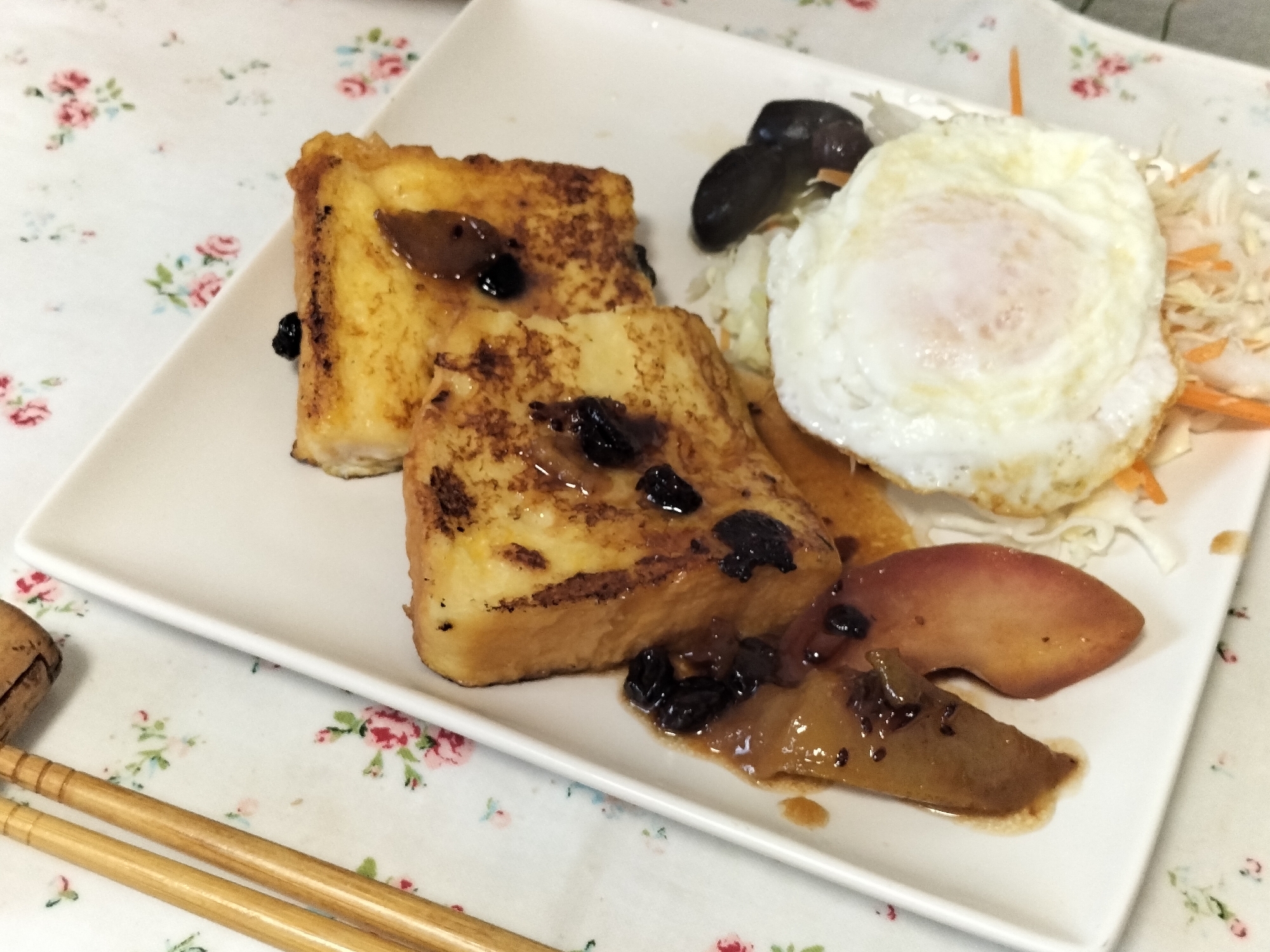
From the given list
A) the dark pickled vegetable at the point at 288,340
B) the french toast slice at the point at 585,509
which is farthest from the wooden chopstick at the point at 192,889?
the dark pickled vegetable at the point at 288,340

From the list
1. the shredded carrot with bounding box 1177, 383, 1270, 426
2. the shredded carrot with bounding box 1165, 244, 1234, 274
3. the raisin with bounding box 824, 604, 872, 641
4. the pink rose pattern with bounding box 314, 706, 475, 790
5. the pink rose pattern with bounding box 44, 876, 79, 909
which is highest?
the shredded carrot with bounding box 1165, 244, 1234, 274

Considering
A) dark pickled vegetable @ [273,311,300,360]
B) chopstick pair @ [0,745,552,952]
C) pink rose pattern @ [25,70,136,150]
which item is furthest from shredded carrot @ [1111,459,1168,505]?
pink rose pattern @ [25,70,136,150]

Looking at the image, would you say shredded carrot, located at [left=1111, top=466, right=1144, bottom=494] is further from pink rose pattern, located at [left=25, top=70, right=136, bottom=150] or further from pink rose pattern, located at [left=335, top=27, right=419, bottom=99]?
pink rose pattern, located at [left=25, top=70, right=136, bottom=150]

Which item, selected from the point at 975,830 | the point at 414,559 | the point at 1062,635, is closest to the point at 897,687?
the point at 975,830

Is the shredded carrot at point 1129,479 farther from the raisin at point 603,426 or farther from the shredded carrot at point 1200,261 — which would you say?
the raisin at point 603,426

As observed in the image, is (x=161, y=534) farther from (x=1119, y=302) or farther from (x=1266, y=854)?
(x=1266, y=854)
